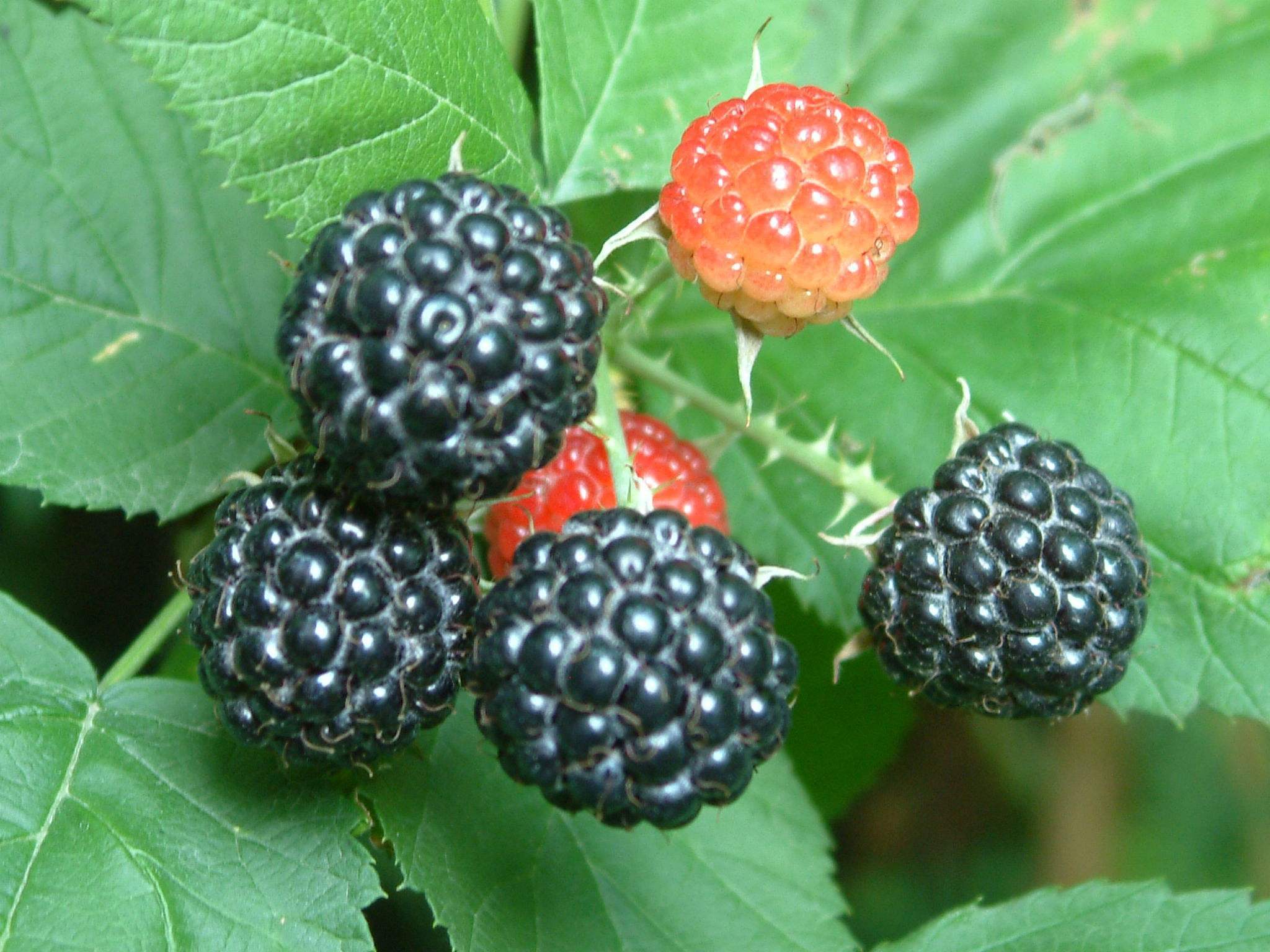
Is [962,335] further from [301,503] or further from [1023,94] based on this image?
[301,503]

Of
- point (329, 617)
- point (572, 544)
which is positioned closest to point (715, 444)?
point (572, 544)

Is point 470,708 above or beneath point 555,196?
beneath

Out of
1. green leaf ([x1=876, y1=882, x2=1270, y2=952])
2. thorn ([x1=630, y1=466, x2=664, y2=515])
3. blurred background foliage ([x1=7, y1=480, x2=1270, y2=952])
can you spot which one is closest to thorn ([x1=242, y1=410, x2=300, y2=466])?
thorn ([x1=630, y1=466, x2=664, y2=515])

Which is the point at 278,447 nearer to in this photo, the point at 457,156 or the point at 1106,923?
the point at 457,156

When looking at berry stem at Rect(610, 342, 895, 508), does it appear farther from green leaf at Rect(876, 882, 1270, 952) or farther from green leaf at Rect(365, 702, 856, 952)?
green leaf at Rect(876, 882, 1270, 952)

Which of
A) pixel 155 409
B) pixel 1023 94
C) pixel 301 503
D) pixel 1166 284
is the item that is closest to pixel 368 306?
pixel 301 503

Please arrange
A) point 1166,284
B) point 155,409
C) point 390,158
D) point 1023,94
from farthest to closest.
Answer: point 1023,94
point 1166,284
point 155,409
point 390,158
